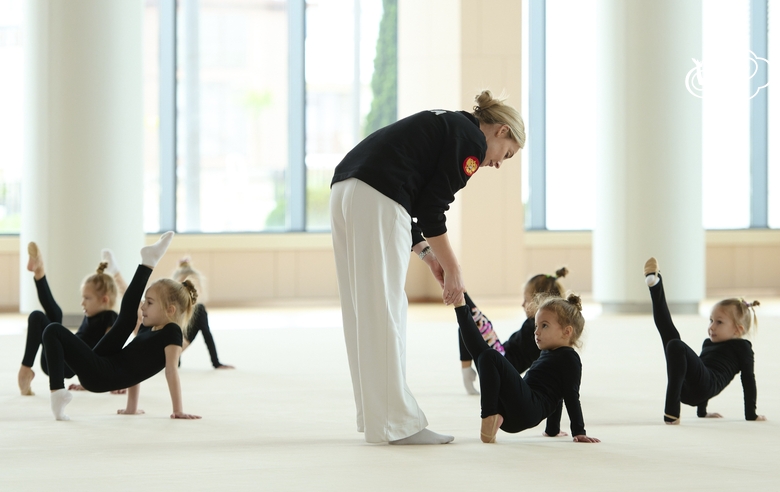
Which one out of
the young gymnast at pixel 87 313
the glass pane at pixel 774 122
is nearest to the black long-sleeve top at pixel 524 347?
the young gymnast at pixel 87 313

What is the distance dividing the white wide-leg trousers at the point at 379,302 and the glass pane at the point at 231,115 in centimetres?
828

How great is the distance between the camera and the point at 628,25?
9070mm

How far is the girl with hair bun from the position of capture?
3094 millimetres

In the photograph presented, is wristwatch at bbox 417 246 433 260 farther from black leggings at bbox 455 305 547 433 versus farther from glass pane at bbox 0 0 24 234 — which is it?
glass pane at bbox 0 0 24 234

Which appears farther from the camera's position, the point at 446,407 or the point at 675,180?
the point at 675,180

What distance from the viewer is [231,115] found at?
1123 cm

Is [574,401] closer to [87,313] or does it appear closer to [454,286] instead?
[454,286]

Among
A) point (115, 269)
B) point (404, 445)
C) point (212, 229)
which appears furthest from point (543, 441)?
point (212, 229)

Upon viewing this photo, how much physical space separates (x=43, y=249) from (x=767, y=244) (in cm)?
912

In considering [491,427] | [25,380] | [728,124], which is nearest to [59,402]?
[25,380]

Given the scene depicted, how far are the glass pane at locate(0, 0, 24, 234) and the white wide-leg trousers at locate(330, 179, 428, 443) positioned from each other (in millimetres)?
8269

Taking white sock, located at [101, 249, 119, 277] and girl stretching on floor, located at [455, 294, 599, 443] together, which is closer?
girl stretching on floor, located at [455, 294, 599, 443]

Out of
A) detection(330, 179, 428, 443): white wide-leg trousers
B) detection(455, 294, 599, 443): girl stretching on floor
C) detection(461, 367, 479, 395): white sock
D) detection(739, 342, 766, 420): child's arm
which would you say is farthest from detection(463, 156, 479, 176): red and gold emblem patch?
detection(461, 367, 479, 395): white sock

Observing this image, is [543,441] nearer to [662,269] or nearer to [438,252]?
[438,252]
